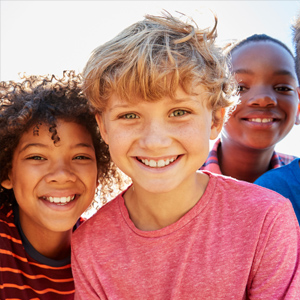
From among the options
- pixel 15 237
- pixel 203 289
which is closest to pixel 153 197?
pixel 203 289

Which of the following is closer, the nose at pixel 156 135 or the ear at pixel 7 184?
the nose at pixel 156 135

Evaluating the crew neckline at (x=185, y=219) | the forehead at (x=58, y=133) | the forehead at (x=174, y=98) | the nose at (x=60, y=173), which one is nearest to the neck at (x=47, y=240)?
Answer: the nose at (x=60, y=173)

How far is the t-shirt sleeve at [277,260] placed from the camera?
1.83m

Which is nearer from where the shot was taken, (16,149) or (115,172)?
(16,149)

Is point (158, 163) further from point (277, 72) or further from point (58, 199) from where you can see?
point (277, 72)

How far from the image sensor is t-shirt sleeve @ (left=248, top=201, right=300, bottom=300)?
1.83 meters

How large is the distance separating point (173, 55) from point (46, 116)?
83 cm

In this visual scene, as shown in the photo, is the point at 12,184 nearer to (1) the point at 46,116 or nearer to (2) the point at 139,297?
(1) the point at 46,116

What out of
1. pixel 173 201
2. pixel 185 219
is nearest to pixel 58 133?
pixel 173 201

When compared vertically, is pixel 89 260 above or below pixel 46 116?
below

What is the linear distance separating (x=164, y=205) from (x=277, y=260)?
24.0 inches

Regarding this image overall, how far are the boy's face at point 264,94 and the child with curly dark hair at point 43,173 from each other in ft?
3.68

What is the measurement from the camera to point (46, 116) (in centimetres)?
243

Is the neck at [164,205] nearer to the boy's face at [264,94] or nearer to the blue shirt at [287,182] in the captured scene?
the blue shirt at [287,182]
